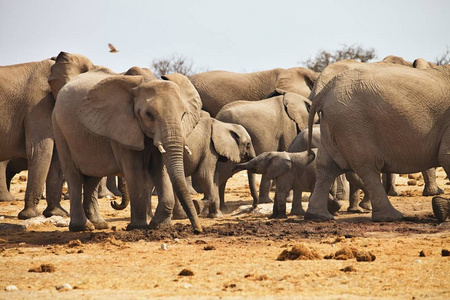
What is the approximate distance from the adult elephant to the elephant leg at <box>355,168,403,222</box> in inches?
347

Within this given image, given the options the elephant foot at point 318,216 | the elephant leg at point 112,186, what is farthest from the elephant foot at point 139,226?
the elephant leg at point 112,186

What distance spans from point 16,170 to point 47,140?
11.5 feet

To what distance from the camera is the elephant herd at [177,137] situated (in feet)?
31.9

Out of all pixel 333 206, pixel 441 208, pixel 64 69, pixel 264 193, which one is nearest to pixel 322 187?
pixel 333 206

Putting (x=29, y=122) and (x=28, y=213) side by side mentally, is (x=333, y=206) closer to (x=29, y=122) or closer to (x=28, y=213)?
(x=28, y=213)

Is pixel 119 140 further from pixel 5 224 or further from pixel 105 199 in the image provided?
pixel 105 199

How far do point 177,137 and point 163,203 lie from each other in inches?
36.0

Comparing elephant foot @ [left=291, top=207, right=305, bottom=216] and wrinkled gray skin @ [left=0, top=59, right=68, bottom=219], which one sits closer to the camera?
elephant foot @ [left=291, top=207, right=305, bottom=216]

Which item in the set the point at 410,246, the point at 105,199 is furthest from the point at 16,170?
the point at 410,246

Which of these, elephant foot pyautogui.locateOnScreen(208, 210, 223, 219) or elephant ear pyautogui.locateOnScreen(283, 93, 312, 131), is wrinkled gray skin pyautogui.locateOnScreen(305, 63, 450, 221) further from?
elephant ear pyautogui.locateOnScreen(283, 93, 312, 131)

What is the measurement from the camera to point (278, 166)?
12086 mm

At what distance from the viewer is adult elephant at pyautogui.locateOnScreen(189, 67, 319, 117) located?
63.8 feet

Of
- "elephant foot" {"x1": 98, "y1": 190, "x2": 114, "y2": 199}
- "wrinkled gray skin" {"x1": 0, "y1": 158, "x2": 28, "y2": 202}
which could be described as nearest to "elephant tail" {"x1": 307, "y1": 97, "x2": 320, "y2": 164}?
"elephant foot" {"x1": 98, "y1": 190, "x2": 114, "y2": 199}

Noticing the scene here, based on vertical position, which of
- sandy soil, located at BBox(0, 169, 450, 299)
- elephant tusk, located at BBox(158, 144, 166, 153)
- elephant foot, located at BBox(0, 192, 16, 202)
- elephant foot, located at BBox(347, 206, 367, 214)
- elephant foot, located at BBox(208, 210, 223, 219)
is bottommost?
sandy soil, located at BBox(0, 169, 450, 299)
